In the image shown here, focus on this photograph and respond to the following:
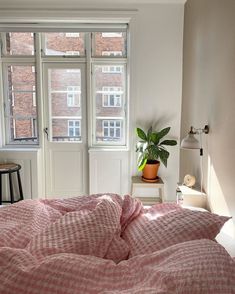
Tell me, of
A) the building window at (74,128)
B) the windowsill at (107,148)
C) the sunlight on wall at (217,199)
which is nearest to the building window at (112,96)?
the building window at (74,128)

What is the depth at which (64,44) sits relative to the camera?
362 centimetres

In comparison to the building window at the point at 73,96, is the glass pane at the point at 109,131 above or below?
below

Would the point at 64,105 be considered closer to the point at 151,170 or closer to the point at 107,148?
the point at 107,148

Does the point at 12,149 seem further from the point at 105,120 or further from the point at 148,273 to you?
the point at 148,273

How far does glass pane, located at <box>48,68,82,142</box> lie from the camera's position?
12.0ft

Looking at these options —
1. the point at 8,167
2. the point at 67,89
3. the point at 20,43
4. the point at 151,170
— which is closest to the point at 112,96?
the point at 67,89

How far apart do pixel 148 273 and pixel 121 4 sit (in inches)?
121

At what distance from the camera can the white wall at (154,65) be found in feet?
11.1

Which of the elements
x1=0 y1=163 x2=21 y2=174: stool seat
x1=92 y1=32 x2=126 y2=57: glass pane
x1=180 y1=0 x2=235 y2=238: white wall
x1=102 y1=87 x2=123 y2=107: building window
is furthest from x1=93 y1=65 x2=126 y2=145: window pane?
x1=0 y1=163 x2=21 y2=174: stool seat

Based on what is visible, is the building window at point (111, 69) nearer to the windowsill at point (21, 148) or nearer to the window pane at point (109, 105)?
the window pane at point (109, 105)

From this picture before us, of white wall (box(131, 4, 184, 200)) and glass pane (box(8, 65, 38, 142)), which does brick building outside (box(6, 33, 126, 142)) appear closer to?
glass pane (box(8, 65, 38, 142))

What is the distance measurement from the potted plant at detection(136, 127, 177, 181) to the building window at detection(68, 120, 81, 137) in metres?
0.77

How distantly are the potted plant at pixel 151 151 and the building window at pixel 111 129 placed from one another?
0.39 meters

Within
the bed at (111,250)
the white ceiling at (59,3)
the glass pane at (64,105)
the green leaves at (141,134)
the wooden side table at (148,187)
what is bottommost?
the wooden side table at (148,187)
